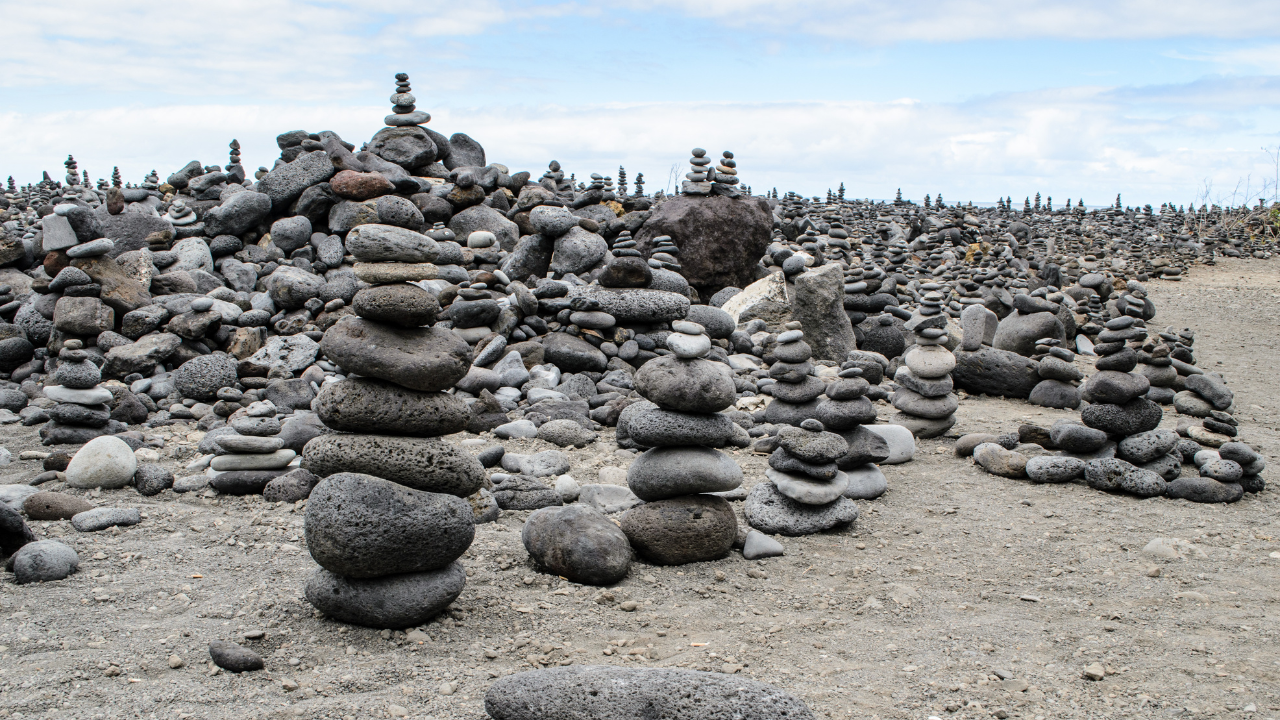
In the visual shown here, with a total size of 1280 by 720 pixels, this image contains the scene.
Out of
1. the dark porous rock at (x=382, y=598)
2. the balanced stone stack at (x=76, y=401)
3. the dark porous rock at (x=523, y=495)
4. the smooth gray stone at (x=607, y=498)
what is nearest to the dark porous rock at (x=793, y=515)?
the smooth gray stone at (x=607, y=498)

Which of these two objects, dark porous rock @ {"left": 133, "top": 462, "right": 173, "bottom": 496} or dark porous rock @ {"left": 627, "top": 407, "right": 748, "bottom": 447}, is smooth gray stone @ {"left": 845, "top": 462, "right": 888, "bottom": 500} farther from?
dark porous rock @ {"left": 133, "top": 462, "right": 173, "bottom": 496}

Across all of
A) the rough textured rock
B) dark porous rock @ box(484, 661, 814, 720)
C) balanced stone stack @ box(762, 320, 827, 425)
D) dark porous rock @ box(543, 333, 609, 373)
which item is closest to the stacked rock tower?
dark porous rock @ box(484, 661, 814, 720)

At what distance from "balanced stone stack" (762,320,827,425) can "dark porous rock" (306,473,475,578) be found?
16.3 ft

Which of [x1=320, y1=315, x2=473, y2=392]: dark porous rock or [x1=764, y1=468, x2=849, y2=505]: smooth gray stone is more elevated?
[x1=320, y1=315, x2=473, y2=392]: dark porous rock

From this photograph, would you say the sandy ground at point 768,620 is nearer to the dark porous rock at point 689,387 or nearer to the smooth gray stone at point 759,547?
the smooth gray stone at point 759,547

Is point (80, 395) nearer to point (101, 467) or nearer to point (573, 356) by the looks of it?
point (101, 467)

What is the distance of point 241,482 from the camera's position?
709 cm

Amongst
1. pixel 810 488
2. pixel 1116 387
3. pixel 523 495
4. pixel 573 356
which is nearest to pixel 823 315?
pixel 573 356

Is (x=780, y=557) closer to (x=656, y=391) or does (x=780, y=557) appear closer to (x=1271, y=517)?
(x=656, y=391)

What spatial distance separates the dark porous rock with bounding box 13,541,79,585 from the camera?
500cm

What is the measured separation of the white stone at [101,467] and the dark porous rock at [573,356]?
5267mm

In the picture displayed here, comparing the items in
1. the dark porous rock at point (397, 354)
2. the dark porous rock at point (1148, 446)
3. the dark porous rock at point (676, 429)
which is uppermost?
the dark porous rock at point (397, 354)

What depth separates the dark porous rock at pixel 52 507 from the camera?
6.16 meters

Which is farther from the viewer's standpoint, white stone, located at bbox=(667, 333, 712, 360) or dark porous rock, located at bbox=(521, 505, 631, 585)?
white stone, located at bbox=(667, 333, 712, 360)
